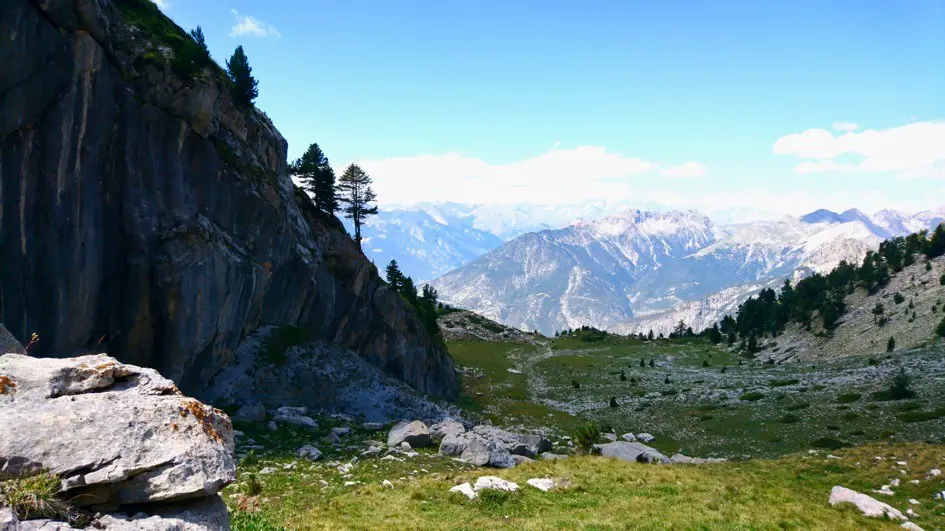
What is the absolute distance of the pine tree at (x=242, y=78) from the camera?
5766 centimetres

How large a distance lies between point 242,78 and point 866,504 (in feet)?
219

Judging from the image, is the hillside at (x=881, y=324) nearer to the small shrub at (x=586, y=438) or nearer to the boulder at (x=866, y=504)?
the small shrub at (x=586, y=438)

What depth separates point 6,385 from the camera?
910 centimetres

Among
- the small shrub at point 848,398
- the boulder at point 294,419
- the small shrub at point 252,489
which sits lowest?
the small shrub at point 848,398

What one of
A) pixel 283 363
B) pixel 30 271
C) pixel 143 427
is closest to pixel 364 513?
pixel 143 427

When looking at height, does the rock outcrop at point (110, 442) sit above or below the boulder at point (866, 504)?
above

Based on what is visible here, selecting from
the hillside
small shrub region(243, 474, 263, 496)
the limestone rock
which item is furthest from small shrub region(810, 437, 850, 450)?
small shrub region(243, 474, 263, 496)

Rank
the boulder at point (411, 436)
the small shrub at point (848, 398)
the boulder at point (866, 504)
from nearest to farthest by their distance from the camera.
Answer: the boulder at point (866, 504) < the boulder at point (411, 436) < the small shrub at point (848, 398)

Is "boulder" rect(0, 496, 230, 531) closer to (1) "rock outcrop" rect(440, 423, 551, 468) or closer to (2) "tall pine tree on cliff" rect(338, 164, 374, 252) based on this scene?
(1) "rock outcrop" rect(440, 423, 551, 468)

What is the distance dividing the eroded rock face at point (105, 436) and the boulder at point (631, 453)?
120 ft

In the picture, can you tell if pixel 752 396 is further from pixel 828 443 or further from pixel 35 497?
pixel 35 497

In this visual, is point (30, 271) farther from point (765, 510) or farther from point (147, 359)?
point (765, 510)

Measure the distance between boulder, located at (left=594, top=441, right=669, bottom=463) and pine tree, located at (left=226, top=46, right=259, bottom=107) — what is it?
2071 inches

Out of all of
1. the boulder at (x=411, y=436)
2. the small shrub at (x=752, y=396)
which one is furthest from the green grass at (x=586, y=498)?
the small shrub at (x=752, y=396)
